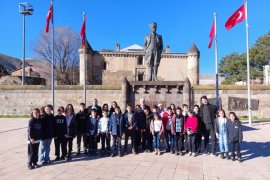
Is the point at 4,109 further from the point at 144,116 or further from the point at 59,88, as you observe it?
the point at 144,116

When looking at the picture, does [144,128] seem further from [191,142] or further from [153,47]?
[153,47]

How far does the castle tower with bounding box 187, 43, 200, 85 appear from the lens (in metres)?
47.3

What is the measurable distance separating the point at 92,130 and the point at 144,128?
175 cm

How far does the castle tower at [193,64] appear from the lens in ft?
155

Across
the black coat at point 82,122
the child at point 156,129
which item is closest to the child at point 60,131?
the black coat at point 82,122

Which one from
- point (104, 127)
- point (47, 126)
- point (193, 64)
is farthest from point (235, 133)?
point (193, 64)

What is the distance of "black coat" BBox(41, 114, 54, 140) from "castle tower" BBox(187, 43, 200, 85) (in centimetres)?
4090

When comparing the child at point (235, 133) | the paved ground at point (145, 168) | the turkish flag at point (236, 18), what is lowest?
the paved ground at point (145, 168)

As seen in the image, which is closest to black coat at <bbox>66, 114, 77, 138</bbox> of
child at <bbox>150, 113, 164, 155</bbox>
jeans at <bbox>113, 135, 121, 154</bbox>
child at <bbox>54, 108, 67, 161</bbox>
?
child at <bbox>54, 108, 67, 161</bbox>

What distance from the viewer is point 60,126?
8.37m

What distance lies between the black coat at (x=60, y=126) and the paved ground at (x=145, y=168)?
881mm

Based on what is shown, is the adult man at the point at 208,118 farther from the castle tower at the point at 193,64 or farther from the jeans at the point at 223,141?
the castle tower at the point at 193,64

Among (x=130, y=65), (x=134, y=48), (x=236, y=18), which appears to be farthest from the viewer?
(x=134, y=48)

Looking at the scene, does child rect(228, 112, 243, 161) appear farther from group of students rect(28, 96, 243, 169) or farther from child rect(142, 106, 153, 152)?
child rect(142, 106, 153, 152)
